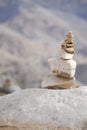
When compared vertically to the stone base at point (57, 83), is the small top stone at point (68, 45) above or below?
above

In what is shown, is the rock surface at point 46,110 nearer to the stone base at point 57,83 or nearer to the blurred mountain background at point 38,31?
the stone base at point 57,83

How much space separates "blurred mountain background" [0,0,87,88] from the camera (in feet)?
118

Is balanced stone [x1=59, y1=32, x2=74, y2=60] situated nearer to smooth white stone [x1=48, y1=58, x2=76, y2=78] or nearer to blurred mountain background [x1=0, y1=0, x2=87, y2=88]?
smooth white stone [x1=48, y1=58, x2=76, y2=78]

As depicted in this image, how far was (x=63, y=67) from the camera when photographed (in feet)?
19.6

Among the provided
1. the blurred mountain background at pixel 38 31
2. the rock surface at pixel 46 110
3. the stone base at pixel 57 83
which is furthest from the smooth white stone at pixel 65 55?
the blurred mountain background at pixel 38 31

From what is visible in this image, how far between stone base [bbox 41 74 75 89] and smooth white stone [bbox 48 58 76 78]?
7cm

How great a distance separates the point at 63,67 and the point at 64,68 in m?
0.02

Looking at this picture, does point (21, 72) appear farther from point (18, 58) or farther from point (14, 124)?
point (14, 124)

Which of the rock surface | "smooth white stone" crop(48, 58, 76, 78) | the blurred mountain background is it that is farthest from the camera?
the blurred mountain background

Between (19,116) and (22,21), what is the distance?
41.6 metres

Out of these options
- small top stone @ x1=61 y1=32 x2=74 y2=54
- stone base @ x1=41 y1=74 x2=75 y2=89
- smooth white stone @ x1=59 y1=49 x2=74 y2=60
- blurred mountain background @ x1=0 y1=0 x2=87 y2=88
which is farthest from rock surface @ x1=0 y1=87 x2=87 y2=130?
blurred mountain background @ x1=0 y1=0 x2=87 y2=88

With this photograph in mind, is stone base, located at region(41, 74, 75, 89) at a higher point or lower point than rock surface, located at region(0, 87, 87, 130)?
higher

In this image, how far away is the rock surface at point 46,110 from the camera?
5086mm

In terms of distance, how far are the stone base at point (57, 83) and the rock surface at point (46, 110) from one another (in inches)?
10.8
